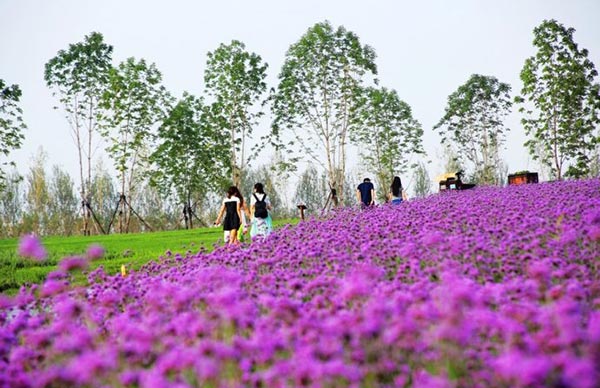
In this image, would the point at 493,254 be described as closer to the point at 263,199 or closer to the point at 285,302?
the point at 285,302

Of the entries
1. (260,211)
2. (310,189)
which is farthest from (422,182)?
(260,211)

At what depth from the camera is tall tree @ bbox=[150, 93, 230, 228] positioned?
41.6 m

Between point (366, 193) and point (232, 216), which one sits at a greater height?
point (366, 193)

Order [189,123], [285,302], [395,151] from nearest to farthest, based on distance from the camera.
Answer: [285,302]
[189,123]
[395,151]

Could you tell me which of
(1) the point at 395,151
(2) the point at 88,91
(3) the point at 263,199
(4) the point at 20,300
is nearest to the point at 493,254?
(4) the point at 20,300

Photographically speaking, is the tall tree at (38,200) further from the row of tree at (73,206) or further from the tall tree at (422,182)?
the tall tree at (422,182)

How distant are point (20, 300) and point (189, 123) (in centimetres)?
3808

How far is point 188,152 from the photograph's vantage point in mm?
43156

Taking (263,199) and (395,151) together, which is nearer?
(263,199)

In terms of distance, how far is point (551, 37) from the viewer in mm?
35656

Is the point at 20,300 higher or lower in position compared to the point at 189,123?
lower

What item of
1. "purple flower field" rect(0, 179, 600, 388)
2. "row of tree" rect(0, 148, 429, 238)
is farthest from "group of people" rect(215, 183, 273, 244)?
"row of tree" rect(0, 148, 429, 238)

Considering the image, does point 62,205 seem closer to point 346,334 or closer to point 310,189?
point 310,189

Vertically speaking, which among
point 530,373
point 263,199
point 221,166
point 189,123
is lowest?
point 530,373
